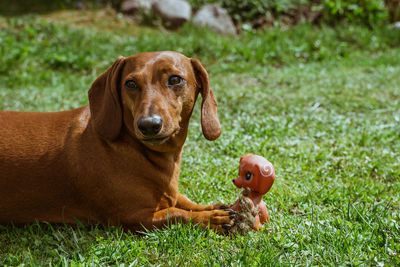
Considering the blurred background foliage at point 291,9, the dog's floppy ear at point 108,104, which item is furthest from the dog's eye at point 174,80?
the blurred background foliage at point 291,9

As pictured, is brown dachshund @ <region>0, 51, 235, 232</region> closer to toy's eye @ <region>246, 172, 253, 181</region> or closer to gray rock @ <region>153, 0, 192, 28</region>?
toy's eye @ <region>246, 172, 253, 181</region>

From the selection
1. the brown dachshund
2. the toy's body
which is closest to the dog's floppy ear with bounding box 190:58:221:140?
the brown dachshund

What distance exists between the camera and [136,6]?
34.8 feet

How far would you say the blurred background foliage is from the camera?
10.5 m

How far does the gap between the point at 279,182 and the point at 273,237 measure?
0.99 metres

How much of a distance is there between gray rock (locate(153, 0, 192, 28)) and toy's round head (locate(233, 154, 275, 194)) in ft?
26.9

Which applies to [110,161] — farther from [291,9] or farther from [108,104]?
[291,9]

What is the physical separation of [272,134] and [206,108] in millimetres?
1841

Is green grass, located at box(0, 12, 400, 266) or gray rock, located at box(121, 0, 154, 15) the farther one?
gray rock, located at box(121, 0, 154, 15)

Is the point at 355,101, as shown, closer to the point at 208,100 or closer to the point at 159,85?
the point at 208,100

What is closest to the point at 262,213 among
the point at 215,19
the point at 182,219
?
the point at 182,219

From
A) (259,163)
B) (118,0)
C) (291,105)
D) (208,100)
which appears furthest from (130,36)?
(259,163)

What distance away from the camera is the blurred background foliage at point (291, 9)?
10.5m

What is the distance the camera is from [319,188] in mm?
3279
